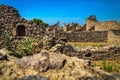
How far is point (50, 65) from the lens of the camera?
28.2 ft

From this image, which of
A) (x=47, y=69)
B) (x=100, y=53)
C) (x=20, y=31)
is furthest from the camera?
(x=20, y=31)

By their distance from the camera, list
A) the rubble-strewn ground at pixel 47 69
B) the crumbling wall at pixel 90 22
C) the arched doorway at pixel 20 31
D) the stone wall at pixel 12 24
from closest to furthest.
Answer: the rubble-strewn ground at pixel 47 69 < the stone wall at pixel 12 24 < the arched doorway at pixel 20 31 < the crumbling wall at pixel 90 22

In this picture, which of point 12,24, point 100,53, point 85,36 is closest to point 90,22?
point 85,36

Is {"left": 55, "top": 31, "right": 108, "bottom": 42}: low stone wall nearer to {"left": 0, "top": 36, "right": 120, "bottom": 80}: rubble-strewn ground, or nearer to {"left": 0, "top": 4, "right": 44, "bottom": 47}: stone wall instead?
{"left": 0, "top": 4, "right": 44, "bottom": 47}: stone wall

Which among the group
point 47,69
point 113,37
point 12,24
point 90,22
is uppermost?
point 90,22

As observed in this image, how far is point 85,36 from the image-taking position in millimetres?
35906

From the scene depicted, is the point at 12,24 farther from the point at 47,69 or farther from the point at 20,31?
the point at 47,69

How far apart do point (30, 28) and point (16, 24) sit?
147 centimetres

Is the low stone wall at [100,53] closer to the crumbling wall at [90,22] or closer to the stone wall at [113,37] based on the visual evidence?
the stone wall at [113,37]

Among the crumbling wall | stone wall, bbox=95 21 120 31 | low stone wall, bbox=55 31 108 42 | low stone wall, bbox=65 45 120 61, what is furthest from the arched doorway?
the crumbling wall

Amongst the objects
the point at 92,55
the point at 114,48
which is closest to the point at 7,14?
the point at 92,55

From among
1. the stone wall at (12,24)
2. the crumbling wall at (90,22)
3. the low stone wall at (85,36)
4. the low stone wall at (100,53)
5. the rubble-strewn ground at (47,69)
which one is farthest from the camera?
the crumbling wall at (90,22)

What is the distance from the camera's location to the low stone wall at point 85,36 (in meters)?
35.7

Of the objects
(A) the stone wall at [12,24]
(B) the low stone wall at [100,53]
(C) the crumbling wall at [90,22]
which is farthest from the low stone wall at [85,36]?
(B) the low stone wall at [100,53]
